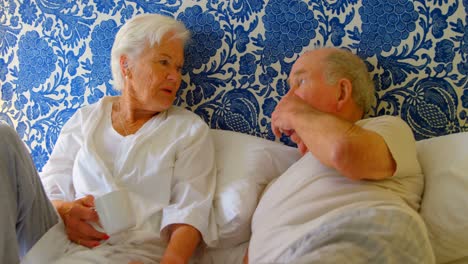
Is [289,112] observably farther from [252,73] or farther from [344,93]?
[252,73]

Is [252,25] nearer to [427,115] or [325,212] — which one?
[427,115]

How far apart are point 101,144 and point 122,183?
6.8 inches

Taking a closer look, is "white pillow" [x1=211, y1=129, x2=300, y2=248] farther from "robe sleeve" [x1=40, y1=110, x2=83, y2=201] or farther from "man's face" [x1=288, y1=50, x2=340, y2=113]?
"robe sleeve" [x1=40, y1=110, x2=83, y2=201]

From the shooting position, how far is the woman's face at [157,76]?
4.71 feet

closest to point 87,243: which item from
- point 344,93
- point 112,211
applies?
point 112,211

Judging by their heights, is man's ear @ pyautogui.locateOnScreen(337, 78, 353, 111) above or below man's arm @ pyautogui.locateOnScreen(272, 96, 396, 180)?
above

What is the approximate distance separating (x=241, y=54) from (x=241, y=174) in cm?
45

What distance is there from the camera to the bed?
1.25m

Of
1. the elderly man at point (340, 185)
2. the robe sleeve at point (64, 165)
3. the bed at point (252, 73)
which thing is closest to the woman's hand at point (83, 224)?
the robe sleeve at point (64, 165)

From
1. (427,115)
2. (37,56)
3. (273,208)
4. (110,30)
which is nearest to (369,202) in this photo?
(273,208)

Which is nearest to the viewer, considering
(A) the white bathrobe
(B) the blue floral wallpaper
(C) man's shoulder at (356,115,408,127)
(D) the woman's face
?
(C) man's shoulder at (356,115,408,127)

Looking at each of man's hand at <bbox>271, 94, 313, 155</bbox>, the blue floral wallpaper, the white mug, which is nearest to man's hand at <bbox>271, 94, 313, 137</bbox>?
man's hand at <bbox>271, 94, 313, 155</bbox>

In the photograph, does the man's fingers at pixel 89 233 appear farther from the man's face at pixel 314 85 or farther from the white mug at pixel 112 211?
the man's face at pixel 314 85

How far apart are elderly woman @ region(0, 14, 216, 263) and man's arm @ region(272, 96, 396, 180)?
16.0 inches
